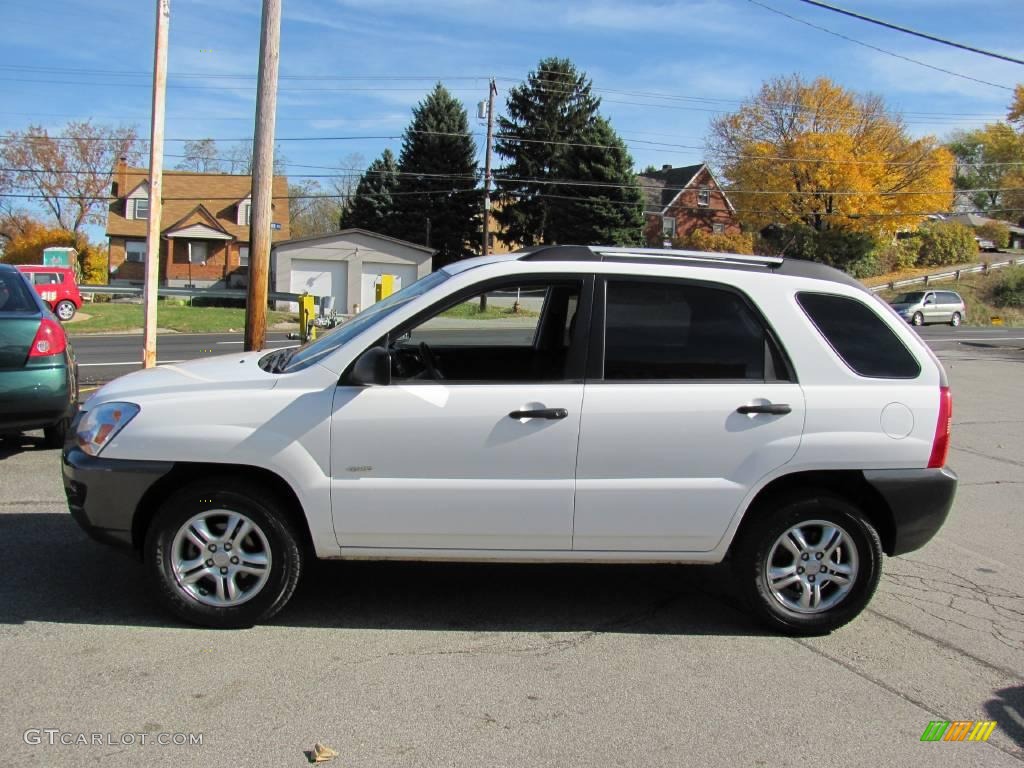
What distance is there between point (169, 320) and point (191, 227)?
22.8 meters

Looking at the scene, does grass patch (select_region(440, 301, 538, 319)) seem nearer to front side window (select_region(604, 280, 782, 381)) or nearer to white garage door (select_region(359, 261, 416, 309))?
front side window (select_region(604, 280, 782, 381))

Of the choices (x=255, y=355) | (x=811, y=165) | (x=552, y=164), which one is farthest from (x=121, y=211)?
(x=255, y=355)

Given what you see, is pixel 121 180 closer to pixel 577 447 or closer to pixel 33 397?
pixel 33 397

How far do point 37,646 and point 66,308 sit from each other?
2759 centimetres

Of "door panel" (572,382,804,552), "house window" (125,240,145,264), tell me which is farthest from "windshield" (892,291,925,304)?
"house window" (125,240,145,264)

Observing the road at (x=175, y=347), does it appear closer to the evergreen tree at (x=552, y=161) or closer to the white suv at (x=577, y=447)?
the white suv at (x=577, y=447)

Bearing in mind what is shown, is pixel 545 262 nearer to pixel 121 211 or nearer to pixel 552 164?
pixel 552 164

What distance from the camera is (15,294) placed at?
720cm

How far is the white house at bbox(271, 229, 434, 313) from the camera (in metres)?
44.9

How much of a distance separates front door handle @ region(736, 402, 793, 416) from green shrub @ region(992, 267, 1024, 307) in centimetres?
5224

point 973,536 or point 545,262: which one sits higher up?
point 545,262

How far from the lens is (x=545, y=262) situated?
4.40 m

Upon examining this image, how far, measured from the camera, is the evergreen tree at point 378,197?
54188 mm

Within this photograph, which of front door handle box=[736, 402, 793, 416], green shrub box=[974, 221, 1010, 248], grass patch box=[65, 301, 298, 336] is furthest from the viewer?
green shrub box=[974, 221, 1010, 248]
